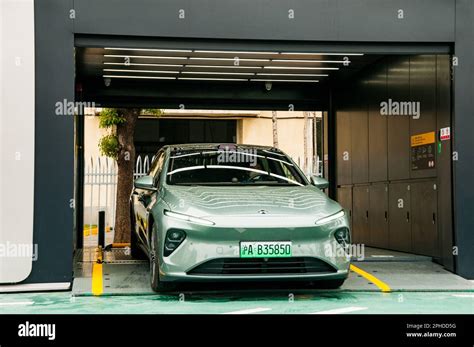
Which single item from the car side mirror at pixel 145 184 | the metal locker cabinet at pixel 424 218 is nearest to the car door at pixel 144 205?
the car side mirror at pixel 145 184

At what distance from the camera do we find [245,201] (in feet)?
25.2

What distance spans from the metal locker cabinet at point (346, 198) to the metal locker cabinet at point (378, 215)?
1.18 m

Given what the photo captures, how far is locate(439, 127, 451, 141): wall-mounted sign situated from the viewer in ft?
32.9

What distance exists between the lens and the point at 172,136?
104ft

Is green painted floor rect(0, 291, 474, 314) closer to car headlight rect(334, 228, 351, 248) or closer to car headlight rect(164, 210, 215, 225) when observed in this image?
car headlight rect(334, 228, 351, 248)

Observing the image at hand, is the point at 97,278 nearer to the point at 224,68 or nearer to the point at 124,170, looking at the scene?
the point at 224,68

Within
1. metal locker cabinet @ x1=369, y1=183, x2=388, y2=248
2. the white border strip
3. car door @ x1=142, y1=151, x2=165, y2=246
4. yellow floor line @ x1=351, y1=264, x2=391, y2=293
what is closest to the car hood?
car door @ x1=142, y1=151, x2=165, y2=246

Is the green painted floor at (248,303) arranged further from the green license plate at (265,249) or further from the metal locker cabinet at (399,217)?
the metal locker cabinet at (399,217)

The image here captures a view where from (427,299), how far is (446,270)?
7.19 feet

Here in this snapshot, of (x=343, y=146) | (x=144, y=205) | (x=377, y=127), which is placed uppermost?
(x=377, y=127)

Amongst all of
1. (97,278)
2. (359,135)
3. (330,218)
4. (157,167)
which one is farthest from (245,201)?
(359,135)

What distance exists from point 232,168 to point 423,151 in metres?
3.88

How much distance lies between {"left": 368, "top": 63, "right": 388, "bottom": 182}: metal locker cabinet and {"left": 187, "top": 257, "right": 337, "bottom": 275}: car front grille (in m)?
6.30
